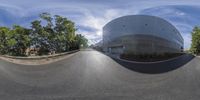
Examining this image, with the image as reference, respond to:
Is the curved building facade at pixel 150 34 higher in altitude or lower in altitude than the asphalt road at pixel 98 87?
higher

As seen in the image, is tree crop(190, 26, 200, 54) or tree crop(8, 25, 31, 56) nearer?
tree crop(8, 25, 31, 56)

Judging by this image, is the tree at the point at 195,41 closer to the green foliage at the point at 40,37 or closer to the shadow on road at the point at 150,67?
the green foliage at the point at 40,37

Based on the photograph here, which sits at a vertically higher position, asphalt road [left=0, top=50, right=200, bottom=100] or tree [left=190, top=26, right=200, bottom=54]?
Answer: tree [left=190, top=26, right=200, bottom=54]

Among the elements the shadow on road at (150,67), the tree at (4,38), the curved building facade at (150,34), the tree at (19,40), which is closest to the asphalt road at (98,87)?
the shadow on road at (150,67)

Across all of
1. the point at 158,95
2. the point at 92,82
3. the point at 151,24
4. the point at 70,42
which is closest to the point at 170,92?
the point at 158,95

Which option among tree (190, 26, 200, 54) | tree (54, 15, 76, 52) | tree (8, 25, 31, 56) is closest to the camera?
tree (8, 25, 31, 56)

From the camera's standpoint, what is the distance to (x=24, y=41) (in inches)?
1323

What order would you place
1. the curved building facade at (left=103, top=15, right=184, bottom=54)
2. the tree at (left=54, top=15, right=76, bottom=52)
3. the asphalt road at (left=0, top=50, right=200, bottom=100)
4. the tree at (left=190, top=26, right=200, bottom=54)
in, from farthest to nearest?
1. the tree at (left=190, top=26, right=200, bottom=54)
2. the tree at (left=54, top=15, right=76, bottom=52)
3. the curved building facade at (left=103, top=15, right=184, bottom=54)
4. the asphalt road at (left=0, top=50, right=200, bottom=100)

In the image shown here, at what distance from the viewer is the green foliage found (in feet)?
108

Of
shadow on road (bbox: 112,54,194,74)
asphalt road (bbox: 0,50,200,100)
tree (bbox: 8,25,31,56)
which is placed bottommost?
asphalt road (bbox: 0,50,200,100)

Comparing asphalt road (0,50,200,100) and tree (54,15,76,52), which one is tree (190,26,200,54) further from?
asphalt road (0,50,200,100)

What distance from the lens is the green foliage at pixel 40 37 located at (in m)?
32.8

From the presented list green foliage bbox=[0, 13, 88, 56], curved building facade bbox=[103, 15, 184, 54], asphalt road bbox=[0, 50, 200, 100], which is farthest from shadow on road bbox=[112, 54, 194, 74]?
green foliage bbox=[0, 13, 88, 56]

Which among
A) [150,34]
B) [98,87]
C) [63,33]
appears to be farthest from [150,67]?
[63,33]
